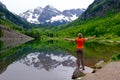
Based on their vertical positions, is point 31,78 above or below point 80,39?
below

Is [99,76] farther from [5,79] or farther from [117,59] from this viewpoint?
[117,59]

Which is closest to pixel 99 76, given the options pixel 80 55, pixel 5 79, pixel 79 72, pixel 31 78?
pixel 79 72

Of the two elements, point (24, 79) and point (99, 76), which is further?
point (24, 79)

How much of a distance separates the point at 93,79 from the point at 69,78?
6.40m

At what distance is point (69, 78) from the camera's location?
37.3 meters

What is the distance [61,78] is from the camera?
38281mm

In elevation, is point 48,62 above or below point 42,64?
below

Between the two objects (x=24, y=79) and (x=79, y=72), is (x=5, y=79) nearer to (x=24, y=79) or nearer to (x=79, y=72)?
(x=24, y=79)

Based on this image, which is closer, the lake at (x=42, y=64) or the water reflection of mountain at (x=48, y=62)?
the lake at (x=42, y=64)

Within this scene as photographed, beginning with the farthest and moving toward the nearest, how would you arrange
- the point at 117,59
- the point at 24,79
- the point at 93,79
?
the point at 117,59
the point at 24,79
the point at 93,79

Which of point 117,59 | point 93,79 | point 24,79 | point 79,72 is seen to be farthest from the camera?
point 117,59

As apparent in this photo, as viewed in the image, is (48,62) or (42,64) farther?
(48,62)

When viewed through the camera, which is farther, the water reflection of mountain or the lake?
the water reflection of mountain

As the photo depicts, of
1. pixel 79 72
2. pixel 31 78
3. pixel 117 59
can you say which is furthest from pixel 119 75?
pixel 117 59
